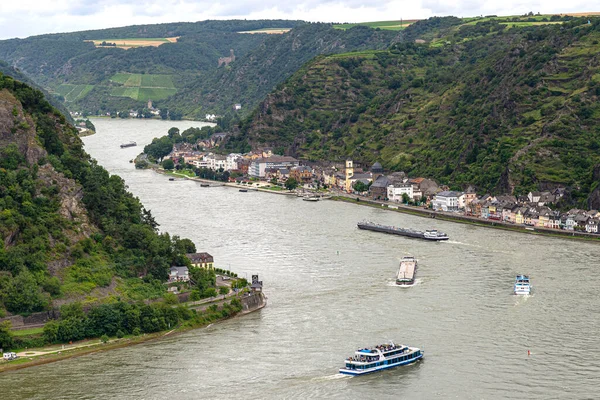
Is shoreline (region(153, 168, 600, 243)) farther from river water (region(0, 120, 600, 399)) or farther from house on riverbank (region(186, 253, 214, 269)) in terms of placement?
house on riverbank (region(186, 253, 214, 269))

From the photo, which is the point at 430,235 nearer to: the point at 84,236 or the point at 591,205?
the point at 591,205

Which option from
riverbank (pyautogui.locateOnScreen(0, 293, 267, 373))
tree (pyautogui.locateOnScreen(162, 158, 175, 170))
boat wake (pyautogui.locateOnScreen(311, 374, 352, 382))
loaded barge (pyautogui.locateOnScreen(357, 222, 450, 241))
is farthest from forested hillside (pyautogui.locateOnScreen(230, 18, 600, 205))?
boat wake (pyautogui.locateOnScreen(311, 374, 352, 382))

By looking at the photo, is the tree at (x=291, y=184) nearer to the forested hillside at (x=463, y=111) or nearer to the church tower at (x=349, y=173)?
the church tower at (x=349, y=173)

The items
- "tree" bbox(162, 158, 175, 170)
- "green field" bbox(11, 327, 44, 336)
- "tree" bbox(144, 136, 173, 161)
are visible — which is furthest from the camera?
"tree" bbox(144, 136, 173, 161)

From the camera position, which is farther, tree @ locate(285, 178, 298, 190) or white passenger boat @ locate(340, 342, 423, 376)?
tree @ locate(285, 178, 298, 190)

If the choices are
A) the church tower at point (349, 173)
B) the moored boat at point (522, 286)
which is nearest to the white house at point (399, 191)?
the church tower at point (349, 173)

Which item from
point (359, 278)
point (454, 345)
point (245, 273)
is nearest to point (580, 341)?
point (454, 345)

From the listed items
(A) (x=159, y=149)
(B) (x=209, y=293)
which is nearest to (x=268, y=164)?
(A) (x=159, y=149)
